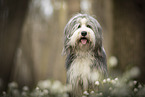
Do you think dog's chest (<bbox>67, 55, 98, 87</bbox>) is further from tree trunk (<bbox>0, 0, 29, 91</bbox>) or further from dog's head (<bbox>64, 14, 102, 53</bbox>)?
tree trunk (<bbox>0, 0, 29, 91</bbox>)

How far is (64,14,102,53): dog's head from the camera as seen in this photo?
374 cm

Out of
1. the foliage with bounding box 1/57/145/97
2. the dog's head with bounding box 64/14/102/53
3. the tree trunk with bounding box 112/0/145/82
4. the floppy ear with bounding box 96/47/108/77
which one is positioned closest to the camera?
the foliage with bounding box 1/57/145/97

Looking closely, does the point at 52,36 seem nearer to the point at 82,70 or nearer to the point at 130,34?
the point at 82,70

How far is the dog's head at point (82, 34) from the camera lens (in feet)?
12.3

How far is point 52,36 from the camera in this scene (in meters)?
5.18

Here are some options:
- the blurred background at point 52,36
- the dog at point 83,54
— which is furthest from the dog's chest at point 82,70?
the blurred background at point 52,36

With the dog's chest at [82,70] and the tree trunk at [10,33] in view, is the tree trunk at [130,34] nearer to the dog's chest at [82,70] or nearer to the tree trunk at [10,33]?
the dog's chest at [82,70]

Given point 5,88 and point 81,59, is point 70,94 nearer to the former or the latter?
point 81,59

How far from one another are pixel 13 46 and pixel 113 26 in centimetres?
164

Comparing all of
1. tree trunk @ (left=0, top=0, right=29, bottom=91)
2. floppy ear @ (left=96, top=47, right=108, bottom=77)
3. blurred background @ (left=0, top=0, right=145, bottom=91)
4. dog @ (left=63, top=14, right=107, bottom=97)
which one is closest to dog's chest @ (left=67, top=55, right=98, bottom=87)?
dog @ (left=63, top=14, right=107, bottom=97)

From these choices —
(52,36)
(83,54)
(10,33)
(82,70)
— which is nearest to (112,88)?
(82,70)

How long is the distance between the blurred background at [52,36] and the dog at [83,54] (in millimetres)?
243

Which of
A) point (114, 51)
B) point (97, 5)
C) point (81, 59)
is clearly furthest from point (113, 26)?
point (97, 5)

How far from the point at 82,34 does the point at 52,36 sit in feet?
5.18
